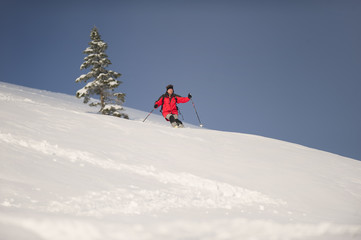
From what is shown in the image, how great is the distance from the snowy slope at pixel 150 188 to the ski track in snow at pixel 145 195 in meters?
0.01

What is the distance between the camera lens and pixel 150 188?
376cm

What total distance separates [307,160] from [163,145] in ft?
12.3

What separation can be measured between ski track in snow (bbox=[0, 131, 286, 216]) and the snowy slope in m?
0.01

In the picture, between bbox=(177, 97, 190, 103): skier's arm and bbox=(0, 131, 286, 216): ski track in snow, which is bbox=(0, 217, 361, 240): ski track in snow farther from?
bbox=(177, 97, 190, 103): skier's arm

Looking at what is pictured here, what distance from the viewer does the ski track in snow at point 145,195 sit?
2.97 meters

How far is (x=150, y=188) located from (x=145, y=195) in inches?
10.9

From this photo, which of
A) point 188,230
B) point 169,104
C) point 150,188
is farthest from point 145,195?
point 169,104

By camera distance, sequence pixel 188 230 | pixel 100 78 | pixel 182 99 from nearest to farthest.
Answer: pixel 188 230 → pixel 182 99 → pixel 100 78

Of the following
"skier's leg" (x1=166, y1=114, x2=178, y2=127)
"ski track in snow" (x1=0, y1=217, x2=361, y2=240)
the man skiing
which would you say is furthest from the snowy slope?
the man skiing

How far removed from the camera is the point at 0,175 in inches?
128

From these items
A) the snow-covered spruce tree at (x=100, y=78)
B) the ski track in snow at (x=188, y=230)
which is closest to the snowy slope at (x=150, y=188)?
the ski track in snow at (x=188, y=230)

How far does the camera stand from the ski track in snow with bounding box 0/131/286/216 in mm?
2967

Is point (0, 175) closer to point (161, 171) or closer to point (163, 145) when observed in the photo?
point (161, 171)

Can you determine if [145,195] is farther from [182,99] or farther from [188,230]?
[182,99]
